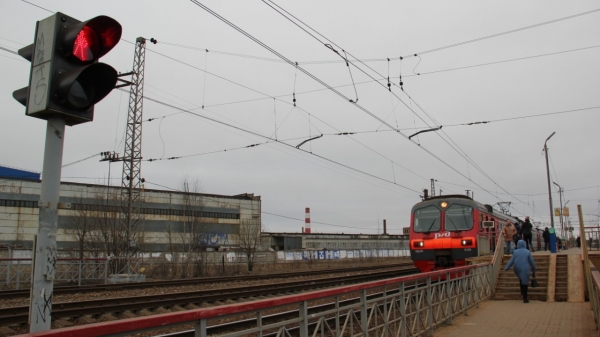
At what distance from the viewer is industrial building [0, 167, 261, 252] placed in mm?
32344

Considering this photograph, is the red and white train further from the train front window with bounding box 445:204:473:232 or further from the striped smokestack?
the striped smokestack

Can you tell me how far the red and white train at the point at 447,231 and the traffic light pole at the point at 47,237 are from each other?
55.3ft

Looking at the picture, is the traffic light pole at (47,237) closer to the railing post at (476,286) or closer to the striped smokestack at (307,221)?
the railing post at (476,286)

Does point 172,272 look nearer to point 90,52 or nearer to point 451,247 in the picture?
point 451,247

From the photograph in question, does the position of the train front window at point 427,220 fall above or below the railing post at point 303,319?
above

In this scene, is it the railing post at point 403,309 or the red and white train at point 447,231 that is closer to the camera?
the railing post at point 403,309

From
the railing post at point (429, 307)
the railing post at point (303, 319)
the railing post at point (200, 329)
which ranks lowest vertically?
the railing post at point (429, 307)

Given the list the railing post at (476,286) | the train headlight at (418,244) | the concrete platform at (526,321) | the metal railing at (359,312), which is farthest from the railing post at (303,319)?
the train headlight at (418,244)

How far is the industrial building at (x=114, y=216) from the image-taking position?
3234cm

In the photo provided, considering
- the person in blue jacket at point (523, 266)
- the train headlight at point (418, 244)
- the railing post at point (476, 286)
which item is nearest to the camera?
the railing post at point (476, 286)

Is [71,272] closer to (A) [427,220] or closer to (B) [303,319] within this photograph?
(A) [427,220]

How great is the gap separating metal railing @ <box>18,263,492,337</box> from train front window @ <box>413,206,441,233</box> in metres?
6.52

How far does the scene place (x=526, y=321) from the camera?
991 centimetres

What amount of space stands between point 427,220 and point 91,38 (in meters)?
17.8
